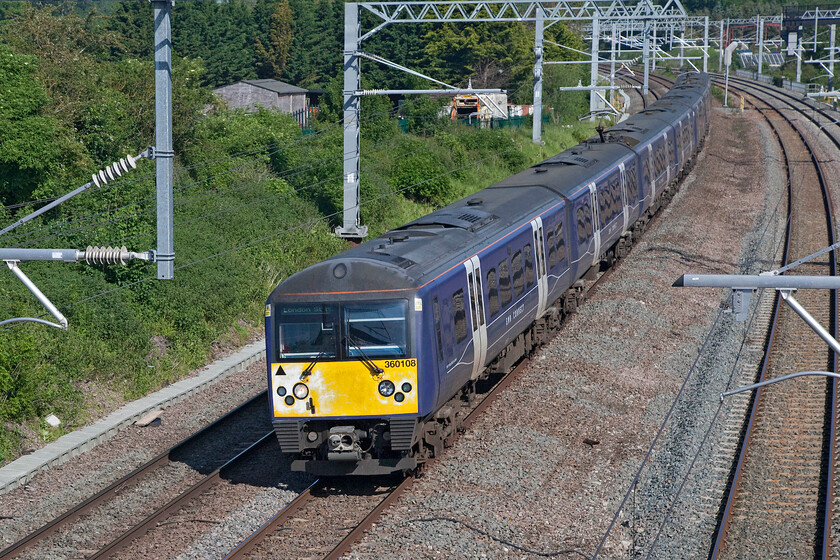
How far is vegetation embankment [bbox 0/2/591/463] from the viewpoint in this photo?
16.4 m

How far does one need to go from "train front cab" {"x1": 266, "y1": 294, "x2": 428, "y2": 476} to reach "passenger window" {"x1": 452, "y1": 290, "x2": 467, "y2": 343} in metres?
1.31

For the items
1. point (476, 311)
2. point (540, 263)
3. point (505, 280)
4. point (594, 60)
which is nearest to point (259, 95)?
point (594, 60)

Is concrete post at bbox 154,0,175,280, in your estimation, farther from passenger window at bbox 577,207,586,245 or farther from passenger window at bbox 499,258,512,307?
passenger window at bbox 577,207,586,245

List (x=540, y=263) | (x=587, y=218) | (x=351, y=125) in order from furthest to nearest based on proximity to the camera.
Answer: (x=351, y=125), (x=587, y=218), (x=540, y=263)

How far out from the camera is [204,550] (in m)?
10.6

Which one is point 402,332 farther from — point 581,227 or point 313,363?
point 581,227

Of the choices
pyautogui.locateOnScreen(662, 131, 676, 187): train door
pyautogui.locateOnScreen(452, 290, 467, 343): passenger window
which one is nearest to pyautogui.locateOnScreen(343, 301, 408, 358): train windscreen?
pyautogui.locateOnScreen(452, 290, 467, 343): passenger window

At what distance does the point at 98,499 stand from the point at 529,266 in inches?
298

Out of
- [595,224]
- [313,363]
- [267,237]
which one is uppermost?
[595,224]

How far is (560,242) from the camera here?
17.8m

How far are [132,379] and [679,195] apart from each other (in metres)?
22.3

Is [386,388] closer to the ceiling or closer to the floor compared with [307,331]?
closer to the floor

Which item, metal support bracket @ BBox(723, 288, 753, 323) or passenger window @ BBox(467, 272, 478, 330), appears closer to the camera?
metal support bracket @ BBox(723, 288, 753, 323)

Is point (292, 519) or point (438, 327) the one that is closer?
point (292, 519)
